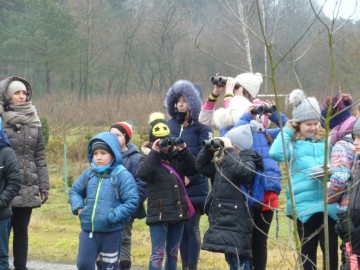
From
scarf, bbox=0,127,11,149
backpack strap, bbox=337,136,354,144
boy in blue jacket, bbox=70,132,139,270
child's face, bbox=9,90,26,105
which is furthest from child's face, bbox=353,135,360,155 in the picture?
child's face, bbox=9,90,26,105

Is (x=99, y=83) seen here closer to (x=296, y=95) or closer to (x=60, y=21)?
(x=60, y=21)

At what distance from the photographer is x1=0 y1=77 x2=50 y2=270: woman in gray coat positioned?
7.54m

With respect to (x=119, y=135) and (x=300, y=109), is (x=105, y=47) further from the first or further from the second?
(x=300, y=109)

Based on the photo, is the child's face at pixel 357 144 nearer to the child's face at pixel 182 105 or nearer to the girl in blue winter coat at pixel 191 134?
the girl in blue winter coat at pixel 191 134

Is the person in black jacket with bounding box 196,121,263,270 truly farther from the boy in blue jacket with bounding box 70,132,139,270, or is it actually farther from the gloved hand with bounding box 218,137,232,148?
the boy in blue jacket with bounding box 70,132,139,270

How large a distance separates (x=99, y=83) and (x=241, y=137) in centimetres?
4154

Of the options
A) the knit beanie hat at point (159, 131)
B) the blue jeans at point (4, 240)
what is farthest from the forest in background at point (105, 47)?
the blue jeans at point (4, 240)

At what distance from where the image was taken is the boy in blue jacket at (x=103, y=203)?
6574 mm

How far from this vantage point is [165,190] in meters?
6.96

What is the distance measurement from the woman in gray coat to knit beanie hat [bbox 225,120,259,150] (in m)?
2.17

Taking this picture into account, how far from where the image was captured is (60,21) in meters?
43.0

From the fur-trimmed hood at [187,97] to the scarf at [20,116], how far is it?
1.35 meters

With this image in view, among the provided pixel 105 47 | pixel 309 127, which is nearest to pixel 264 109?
pixel 309 127

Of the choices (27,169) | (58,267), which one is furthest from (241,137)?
(58,267)
